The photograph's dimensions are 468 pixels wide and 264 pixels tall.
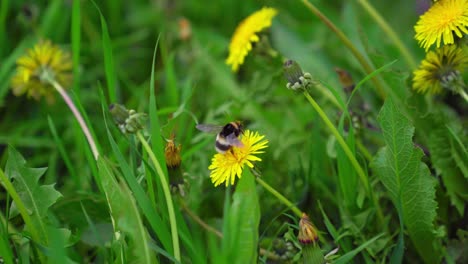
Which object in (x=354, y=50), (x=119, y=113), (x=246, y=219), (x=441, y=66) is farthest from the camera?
(x=354, y=50)

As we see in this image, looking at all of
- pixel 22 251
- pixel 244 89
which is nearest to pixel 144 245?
pixel 22 251

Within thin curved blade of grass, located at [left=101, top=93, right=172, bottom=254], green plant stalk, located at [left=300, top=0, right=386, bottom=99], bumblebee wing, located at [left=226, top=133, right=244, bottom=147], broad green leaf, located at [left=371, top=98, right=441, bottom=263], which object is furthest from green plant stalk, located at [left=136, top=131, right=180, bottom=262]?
green plant stalk, located at [left=300, top=0, right=386, bottom=99]

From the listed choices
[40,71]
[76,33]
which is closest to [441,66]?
[76,33]

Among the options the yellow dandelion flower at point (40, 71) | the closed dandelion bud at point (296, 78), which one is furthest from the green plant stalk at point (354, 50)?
the yellow dandelion flower at point (40, 71)

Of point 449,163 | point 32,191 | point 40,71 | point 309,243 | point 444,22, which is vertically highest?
point 40,71

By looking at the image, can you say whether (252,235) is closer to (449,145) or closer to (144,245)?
(144,245)

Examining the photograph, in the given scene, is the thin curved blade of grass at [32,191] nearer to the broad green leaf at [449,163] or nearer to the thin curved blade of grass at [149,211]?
the thin curved blade of grass at [149,211]

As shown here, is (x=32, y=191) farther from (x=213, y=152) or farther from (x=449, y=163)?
(x=449, y=163)
